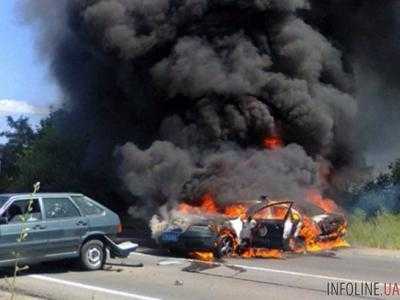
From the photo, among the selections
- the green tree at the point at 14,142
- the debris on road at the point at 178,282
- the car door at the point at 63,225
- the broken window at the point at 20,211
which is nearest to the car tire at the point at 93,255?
the car door at the point at 63,225

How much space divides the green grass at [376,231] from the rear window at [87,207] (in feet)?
27.4

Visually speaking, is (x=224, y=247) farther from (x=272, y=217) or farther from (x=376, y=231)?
(x=376, y=231)

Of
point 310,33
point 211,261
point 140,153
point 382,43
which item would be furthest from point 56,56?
point 211,261

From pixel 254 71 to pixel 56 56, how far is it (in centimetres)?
943

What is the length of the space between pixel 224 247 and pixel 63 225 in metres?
4.08

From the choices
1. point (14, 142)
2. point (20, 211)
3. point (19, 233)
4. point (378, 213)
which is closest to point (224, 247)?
point (20, 211)

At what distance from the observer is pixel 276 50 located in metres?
22.3

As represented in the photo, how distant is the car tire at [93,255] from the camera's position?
11703 mm

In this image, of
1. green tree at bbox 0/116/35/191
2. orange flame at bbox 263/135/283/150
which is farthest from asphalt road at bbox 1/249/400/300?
green tree at bbox 0/116/35/191

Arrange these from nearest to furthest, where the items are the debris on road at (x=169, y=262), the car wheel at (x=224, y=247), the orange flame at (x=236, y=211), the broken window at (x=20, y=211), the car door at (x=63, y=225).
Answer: the broken window at (x=20, y=211) < the car door at (x=63, y=225) < the debris on road at (x=169, y=262) < the car wheel at (x=224, y=247) < the orange flame at (x=236, y=211)

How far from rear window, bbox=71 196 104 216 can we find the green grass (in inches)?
329

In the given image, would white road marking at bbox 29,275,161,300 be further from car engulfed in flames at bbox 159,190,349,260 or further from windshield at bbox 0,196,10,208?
car engulfed in flames at bbox 159,190,349,260

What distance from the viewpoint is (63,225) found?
11422 millimetres

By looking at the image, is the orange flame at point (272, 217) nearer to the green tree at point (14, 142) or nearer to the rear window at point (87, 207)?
the rear window at point (87, 207)
